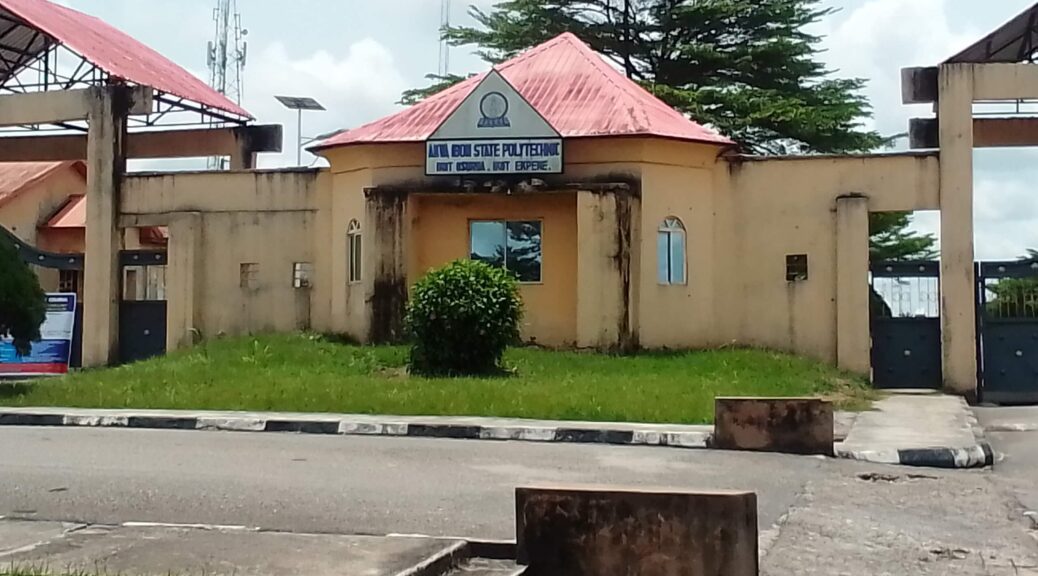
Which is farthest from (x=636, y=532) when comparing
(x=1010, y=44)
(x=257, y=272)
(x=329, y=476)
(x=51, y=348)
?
(x=51, y=348)

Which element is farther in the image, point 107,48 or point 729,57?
point 729,57

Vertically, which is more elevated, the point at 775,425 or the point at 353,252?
the point at 353,252

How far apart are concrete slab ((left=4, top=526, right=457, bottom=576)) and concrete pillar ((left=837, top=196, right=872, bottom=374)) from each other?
1610 centimetres

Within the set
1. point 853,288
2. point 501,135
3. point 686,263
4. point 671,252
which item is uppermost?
point 501,135

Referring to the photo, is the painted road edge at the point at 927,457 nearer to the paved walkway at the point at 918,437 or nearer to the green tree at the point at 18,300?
the paved walkway at the point at 918,437

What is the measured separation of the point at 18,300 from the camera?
17.2 m

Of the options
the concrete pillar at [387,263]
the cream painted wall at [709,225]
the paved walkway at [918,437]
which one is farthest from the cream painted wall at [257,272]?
the paved walkway at [918,437]

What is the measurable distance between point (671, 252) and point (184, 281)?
916 cm

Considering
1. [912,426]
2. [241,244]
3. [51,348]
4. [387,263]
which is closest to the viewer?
[912,426]

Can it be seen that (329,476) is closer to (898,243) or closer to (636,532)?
(636,532)

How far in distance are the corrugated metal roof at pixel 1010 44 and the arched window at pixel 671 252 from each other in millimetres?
5609

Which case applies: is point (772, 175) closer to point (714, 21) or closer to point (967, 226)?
point (967, 226)

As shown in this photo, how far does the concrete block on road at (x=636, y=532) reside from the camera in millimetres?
5703

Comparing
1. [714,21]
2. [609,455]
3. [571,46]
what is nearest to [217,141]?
[571,46]
